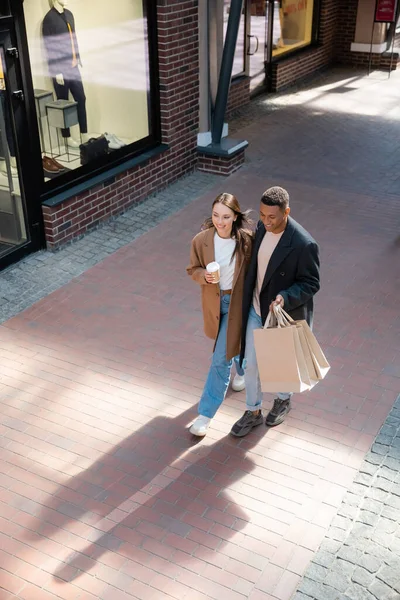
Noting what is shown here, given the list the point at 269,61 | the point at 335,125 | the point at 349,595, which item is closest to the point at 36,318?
the point at 349,595

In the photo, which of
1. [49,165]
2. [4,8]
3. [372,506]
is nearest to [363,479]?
[372,506]

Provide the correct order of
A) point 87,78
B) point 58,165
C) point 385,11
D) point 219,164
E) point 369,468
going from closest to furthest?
point 369,468 → point 58,165 → point 87,78 → point 219,164 → point 385,11

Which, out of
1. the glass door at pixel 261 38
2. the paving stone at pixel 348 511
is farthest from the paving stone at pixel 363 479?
the glass door at pixel 261 38

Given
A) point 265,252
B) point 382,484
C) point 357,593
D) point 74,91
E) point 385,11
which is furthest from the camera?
point 385,11

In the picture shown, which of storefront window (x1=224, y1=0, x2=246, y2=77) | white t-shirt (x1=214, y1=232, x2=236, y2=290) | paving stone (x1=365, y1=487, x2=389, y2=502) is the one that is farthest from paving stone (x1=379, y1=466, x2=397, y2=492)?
storefront window (x1=224, y1=0, x2=246, y2=77)

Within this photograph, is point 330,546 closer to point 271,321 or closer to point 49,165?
point 271,321

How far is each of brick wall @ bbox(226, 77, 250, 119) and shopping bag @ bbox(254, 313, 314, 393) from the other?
29.6ft

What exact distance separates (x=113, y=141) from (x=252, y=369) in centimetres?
489

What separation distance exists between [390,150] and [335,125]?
1.52 metres

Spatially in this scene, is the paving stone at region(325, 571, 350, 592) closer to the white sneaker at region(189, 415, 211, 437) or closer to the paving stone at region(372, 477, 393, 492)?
the paving stone at region(372, 477, 393, 492)

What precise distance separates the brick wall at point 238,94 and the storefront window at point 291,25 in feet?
5.32

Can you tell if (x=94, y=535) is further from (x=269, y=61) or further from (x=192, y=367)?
(x=269, y=61)

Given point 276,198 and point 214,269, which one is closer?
point 276,198

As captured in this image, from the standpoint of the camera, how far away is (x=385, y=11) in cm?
1562
